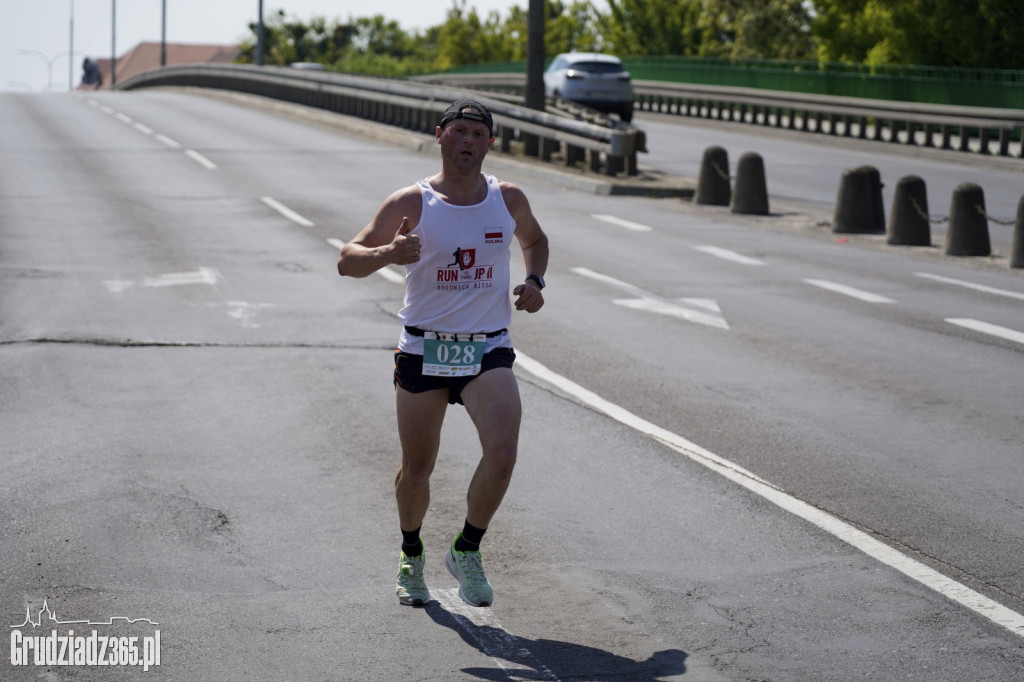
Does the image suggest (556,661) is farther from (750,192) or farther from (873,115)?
(873,115)

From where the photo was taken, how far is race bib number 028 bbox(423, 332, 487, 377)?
5.46 m

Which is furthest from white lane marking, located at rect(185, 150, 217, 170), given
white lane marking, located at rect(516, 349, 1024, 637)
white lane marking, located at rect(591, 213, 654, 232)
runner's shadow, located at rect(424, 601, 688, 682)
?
runner's shadow, located at rect(424, 601, 688, 682)

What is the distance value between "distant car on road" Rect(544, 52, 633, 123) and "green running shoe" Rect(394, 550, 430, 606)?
1341 inches

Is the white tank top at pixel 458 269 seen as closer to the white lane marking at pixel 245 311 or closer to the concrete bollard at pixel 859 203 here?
the white lane marking at pixel 245 311

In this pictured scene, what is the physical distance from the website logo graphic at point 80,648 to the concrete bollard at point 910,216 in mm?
14569

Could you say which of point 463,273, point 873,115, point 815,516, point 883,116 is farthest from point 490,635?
point 873,115

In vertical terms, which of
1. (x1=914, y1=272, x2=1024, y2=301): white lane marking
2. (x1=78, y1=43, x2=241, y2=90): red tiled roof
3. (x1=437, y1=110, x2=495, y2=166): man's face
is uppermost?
(x1=78, y1=43, x2=241, y2=90): red tiled roof

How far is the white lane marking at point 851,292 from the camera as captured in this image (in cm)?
1370

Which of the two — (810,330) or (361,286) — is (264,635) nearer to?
(810,330)

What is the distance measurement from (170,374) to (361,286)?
162 inches

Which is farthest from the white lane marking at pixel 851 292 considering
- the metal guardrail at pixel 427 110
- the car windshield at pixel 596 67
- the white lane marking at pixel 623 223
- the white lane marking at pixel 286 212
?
the car windshield at pixel 596 67

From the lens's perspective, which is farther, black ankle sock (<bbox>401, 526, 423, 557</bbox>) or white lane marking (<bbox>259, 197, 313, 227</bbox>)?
white lane marking (<bbox>259, 197, 313, 227</bbox>)

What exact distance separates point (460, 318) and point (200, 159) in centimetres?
2183

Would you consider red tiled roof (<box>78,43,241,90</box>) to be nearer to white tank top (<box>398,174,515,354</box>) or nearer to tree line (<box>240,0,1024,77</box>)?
tree line (<box>240,0,1024,77</box>)
